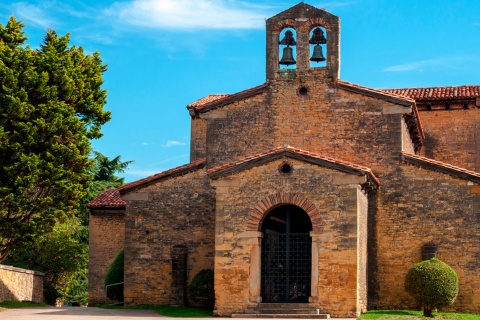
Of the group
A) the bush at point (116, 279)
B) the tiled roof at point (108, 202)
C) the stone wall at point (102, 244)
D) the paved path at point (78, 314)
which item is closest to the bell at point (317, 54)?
the paved path at point (78, 314)

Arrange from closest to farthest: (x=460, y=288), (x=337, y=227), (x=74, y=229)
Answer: (x=337, y=227), (x=460, y=288), (x=74, y=229)

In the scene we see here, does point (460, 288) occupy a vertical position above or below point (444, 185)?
below

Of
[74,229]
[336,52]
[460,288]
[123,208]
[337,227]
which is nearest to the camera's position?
[337,227]

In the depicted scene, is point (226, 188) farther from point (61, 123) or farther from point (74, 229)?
point (74, 229)

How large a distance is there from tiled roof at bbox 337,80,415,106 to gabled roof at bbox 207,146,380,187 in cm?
315

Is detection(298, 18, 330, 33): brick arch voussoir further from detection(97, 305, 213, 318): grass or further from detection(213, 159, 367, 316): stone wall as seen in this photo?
detection(97, 305, 213, 318): grass

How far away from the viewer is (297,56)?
96.6 feet

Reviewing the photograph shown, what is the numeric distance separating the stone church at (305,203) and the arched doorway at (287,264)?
3cm

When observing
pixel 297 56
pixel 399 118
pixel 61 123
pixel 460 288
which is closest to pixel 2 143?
pixel 61 123

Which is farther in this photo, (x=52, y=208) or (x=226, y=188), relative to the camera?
(x=52, y=208)

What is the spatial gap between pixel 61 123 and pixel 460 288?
48.8 feet

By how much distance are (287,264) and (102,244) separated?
1245 cm

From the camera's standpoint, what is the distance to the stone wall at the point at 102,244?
36.2 m

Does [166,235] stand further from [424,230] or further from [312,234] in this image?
[424,230]
